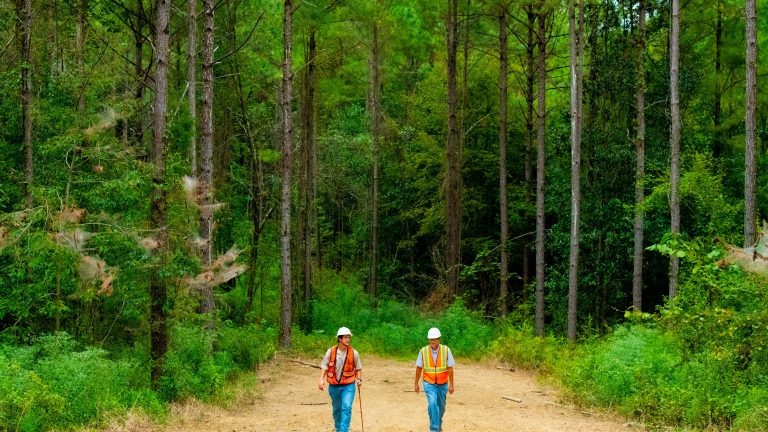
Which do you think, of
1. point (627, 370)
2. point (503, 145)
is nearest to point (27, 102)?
point (627, 370)

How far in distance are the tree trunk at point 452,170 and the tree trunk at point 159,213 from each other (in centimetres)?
1301

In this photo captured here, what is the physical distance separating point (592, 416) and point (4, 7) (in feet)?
52.2

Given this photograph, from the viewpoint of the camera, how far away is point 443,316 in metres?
24.3

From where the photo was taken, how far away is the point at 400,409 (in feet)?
46.5

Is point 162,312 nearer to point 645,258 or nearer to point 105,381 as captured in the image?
point 105,381

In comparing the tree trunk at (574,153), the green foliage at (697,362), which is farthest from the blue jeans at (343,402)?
the tree trunk at (574,153)

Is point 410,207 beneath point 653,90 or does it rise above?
beneath

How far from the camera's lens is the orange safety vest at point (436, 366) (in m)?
9.80

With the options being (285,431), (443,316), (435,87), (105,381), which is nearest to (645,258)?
(443,316)

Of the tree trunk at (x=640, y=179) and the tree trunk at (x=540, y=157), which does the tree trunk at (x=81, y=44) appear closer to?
the tree trunk at (x=540, y=157)

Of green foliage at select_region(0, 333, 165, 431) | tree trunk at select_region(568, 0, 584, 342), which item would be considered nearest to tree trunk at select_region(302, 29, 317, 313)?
tree trunk at select_region(568, 0, 584, 342)

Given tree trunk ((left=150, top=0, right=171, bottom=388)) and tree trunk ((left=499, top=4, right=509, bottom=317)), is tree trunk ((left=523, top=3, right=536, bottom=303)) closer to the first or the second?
tree trunk ((left=499, top=4, right=509, bottom=317))

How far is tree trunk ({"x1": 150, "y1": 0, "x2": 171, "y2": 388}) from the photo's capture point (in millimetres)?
12398

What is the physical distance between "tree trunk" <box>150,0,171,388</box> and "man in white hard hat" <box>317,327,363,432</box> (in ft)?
13.3
